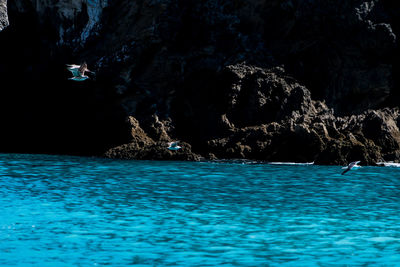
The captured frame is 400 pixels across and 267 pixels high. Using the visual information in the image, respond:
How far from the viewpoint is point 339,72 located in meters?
34.5

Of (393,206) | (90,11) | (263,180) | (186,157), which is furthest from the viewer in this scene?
(90,11)

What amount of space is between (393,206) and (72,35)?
24.0 meters

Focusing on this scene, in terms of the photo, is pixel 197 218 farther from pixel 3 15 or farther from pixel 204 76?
pixel 3 15

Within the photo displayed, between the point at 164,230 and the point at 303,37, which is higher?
the point at 303,37

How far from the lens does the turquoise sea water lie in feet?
36.6

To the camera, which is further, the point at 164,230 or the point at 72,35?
the point at 72,35

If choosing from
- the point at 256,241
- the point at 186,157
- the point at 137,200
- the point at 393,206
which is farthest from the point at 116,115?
the point at 256,241

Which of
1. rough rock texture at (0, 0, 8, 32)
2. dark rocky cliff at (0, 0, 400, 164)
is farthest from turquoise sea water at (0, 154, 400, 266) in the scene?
rough rock texture at (0, 0, 8, 32)

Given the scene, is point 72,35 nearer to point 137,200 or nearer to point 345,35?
point 345,35

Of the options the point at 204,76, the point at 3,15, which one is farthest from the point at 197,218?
the point at 3,15

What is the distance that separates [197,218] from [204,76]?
20167 mm

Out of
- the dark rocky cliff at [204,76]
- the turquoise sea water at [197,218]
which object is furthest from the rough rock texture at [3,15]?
the turquoise sea water at [197,218]

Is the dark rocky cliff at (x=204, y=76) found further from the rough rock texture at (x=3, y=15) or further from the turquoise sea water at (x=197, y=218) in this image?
the turquoise sea water at (x=197, y=218)

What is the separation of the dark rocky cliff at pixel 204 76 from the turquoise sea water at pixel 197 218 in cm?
803
